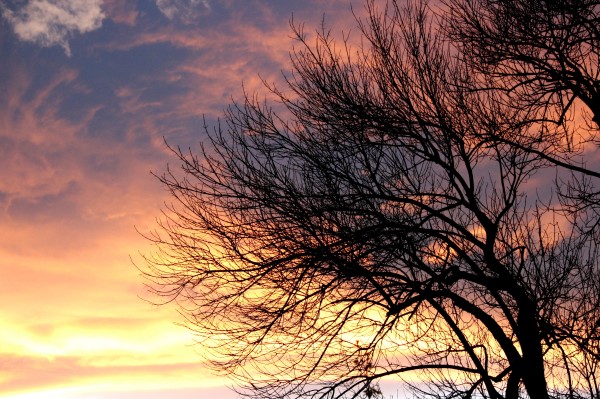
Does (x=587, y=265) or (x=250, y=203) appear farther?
(x=587, y=265)

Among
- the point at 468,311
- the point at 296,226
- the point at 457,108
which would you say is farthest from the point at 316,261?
the point at 457,108

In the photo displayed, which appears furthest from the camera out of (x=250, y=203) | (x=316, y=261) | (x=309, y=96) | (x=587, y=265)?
(x=587, y=265)

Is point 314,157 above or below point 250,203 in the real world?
above

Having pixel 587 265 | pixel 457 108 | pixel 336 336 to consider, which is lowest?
pixel 336 336

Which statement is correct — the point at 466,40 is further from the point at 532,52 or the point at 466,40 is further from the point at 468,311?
the point at 468,311

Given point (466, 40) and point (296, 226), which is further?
point (466, 40)

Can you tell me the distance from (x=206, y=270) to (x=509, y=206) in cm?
483

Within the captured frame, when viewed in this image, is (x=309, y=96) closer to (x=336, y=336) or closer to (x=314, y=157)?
(x=314, y=157)

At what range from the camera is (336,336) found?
374 inches

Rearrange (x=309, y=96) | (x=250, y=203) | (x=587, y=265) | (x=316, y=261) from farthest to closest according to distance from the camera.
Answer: (x=587, y=265)
(x=309, y=96)
(x=250, y=203)
(x=316, y=261)

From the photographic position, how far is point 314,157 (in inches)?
394

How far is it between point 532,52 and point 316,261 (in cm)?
470

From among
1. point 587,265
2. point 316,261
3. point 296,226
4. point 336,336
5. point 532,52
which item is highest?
point 532,52

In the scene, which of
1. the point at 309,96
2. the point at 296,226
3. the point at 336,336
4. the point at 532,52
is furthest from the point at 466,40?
the point at 336,336
